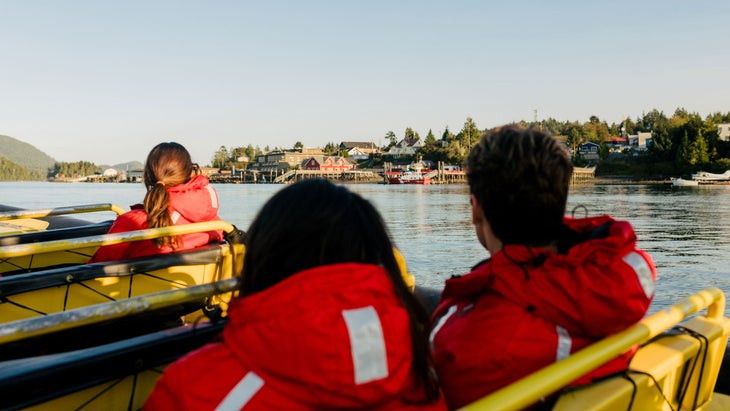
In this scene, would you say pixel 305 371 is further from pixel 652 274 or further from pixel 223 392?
pixel 652 274

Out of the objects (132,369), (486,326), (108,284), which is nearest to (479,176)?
(486,326)

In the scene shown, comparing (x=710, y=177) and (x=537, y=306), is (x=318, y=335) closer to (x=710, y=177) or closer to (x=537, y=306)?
(x=537, y=306)

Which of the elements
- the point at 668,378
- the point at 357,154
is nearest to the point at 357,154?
the point at 357,154

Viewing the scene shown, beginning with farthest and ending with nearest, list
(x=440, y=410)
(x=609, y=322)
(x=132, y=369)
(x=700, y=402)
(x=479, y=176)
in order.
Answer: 1. (x=700, y=402)
2. (x=132, y=369)
3. (x=479, y=176)
4. (x=609, y=322)
5. (x=440, y=410)

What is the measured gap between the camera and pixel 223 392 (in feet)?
4.50

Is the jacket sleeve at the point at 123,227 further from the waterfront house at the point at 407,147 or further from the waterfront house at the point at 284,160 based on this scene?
the waterfront house at the point at 407,147

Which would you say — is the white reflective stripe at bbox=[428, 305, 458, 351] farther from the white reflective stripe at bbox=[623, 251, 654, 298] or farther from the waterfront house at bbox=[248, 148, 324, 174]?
the waterfront house at bbox=[248, 148, 324, 174]

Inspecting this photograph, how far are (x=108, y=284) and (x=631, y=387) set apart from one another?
3.50 metres

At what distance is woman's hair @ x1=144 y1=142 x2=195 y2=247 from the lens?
4.68m

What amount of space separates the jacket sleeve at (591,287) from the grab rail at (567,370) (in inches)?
3.3

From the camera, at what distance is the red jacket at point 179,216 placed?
15.9 feet

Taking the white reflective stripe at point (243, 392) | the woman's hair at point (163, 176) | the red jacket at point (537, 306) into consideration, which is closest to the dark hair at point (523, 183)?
the red jacket at point (537, 306)

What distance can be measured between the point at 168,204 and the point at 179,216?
0.53 feet

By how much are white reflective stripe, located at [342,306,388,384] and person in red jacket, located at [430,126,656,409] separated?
67 centimetres
